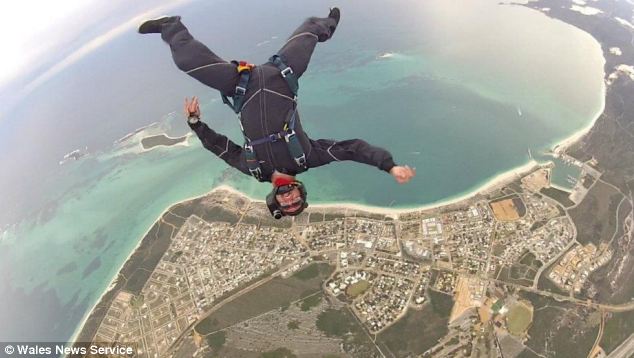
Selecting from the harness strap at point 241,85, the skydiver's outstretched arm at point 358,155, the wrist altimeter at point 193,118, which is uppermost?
the harness strap at point 241,85

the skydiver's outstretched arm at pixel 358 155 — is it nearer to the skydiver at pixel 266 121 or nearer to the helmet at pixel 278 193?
the skydiver at pixel 266 121

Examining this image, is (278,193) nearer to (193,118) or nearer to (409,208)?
(193,118)

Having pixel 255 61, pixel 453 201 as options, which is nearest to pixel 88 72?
pixel 255 61

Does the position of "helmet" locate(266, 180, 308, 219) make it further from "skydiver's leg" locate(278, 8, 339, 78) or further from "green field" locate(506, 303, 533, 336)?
"green field" locate(506, 303, 533, 336)

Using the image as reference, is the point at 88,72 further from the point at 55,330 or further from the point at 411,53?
the point at 411,53

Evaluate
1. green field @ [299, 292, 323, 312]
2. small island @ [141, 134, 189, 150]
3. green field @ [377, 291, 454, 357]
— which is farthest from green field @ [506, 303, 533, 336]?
small island @ [141, 134, 189, 150]

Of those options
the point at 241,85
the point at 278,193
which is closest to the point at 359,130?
the point at 241,85

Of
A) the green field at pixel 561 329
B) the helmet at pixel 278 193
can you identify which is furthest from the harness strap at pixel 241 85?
the green field at pixel 561 329
